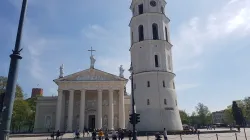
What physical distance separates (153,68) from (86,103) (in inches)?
1029

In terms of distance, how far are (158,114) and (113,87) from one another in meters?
22.0

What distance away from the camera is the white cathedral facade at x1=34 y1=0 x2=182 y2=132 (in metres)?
31.7

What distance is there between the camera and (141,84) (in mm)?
33094

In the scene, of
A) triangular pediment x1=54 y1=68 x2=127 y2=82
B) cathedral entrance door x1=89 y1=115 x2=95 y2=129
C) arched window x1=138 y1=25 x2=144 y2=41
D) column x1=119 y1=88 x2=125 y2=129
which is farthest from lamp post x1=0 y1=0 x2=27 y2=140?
cathedral entrance door x1=89 y1=115 x2=95 y2=129

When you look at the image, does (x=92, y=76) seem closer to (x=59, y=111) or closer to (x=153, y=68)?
(x=59, y=111)

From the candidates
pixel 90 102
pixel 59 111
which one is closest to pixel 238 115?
pixel 90 102

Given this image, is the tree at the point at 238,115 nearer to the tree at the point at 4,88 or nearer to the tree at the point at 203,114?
the tree at the point at 203,114

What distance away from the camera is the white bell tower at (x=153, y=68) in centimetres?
3125

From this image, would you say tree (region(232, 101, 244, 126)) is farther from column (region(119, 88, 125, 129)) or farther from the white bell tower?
the white bell tower

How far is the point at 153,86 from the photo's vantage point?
1277 inches

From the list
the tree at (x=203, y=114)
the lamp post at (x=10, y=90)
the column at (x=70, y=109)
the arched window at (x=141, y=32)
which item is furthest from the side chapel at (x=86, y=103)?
the tree at (x=203, y=114)

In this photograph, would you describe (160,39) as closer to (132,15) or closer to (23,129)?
(132,15)

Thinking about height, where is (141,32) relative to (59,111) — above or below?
above

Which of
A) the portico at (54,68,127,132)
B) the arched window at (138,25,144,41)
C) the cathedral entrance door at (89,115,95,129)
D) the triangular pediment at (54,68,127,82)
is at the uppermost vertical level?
the arched window at (138,25,144,41)
